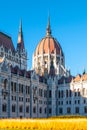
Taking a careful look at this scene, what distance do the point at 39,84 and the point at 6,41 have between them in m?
24.3

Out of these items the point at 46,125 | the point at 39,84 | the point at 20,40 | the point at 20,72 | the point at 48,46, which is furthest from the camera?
the point at 48,46

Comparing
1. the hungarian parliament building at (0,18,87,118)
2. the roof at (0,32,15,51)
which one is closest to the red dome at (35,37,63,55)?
the hungarian parliament building at (0,18,87,118)

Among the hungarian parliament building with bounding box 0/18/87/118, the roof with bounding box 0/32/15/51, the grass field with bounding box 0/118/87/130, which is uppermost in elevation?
the roof with bounding box 0/32/15/51

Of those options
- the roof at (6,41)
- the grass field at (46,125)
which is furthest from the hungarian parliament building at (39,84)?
the grass field at (46,125)

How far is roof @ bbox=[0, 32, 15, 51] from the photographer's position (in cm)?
12051

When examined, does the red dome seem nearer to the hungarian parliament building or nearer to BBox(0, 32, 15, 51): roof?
the hungarian parliament building

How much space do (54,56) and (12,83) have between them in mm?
50075

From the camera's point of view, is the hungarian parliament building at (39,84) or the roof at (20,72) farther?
the roof at (20,72)

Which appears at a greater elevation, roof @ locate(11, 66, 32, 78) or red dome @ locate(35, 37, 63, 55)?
red dome @ locate(35, 37, 63, 55)

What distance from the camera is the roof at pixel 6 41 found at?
395 feet

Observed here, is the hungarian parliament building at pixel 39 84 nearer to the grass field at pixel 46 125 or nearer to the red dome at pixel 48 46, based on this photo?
the red dome at pixel 48 46

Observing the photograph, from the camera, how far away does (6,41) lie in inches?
4884

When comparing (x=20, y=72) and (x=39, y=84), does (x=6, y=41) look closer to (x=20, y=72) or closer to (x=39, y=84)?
(x=39, y=84)

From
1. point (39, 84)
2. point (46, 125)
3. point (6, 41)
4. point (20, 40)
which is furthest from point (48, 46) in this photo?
point (46, 125)
